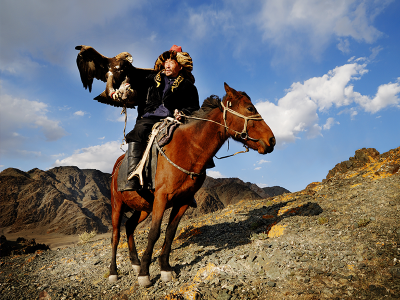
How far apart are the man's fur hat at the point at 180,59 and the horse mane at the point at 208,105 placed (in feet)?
3.25

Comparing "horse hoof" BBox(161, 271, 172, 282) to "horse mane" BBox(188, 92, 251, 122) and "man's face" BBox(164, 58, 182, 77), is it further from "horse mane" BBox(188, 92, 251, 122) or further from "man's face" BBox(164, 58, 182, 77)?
"man's face" BBox(164, 58, 182, 77)

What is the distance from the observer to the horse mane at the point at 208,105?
13.8ft

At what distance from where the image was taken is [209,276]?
392 cm

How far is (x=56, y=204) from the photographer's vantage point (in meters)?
40.4

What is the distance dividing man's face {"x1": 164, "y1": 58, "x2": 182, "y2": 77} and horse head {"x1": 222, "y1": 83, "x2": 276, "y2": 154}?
4.40 feet

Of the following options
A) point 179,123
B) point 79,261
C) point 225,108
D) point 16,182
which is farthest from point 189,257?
point 16,182

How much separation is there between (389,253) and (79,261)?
946 cm

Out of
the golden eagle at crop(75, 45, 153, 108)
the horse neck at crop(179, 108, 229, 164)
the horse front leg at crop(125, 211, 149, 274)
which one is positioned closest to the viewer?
the horse neck at crop(179, 108, 229, 164)

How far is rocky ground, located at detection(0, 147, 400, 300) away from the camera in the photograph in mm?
3336

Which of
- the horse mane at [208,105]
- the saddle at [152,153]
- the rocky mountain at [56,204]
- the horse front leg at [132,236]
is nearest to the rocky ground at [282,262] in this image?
the horse front leg at [132,236]

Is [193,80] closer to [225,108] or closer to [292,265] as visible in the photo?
[225,108]

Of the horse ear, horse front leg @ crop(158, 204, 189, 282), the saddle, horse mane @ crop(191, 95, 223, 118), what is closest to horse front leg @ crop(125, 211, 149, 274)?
horse front leg @ crop(158, 204, 189, 282)

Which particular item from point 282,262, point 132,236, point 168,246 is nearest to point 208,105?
point 168,246

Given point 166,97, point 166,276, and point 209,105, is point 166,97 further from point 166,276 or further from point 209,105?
point 166,276
